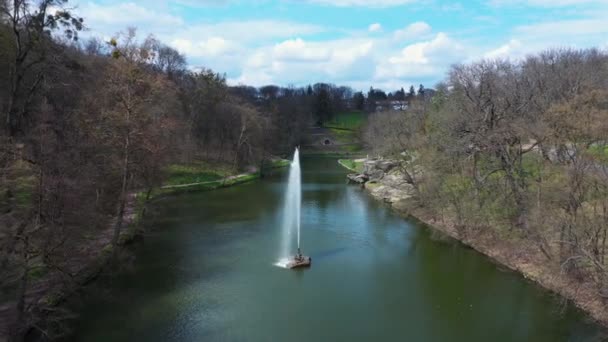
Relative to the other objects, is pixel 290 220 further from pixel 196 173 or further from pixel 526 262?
pixel 196 173

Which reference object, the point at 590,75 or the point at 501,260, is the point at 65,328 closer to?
the point at 501,260

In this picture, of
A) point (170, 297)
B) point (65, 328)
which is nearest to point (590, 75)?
point (170, 297)

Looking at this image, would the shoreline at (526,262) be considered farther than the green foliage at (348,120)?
No

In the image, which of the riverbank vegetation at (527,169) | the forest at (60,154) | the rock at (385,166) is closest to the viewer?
the forest at (60,154)

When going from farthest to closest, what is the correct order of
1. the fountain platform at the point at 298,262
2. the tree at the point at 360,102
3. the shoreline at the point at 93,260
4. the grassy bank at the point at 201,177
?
the tree at the point at 360,102 < the grassy bank at the point at 201,177 < the fountain platform at the point at 298,262 < the shoreline at the point at 93,260

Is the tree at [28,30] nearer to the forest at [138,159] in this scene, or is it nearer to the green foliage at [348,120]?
the forest at [138,159]

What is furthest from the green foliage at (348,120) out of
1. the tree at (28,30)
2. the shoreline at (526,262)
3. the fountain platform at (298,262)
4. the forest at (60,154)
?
the tree at (28,30)

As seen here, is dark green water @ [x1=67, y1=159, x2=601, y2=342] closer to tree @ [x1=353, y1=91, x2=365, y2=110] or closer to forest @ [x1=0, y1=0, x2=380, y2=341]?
forest @ [x1=0, y1=0, x2=380, y2=341]
